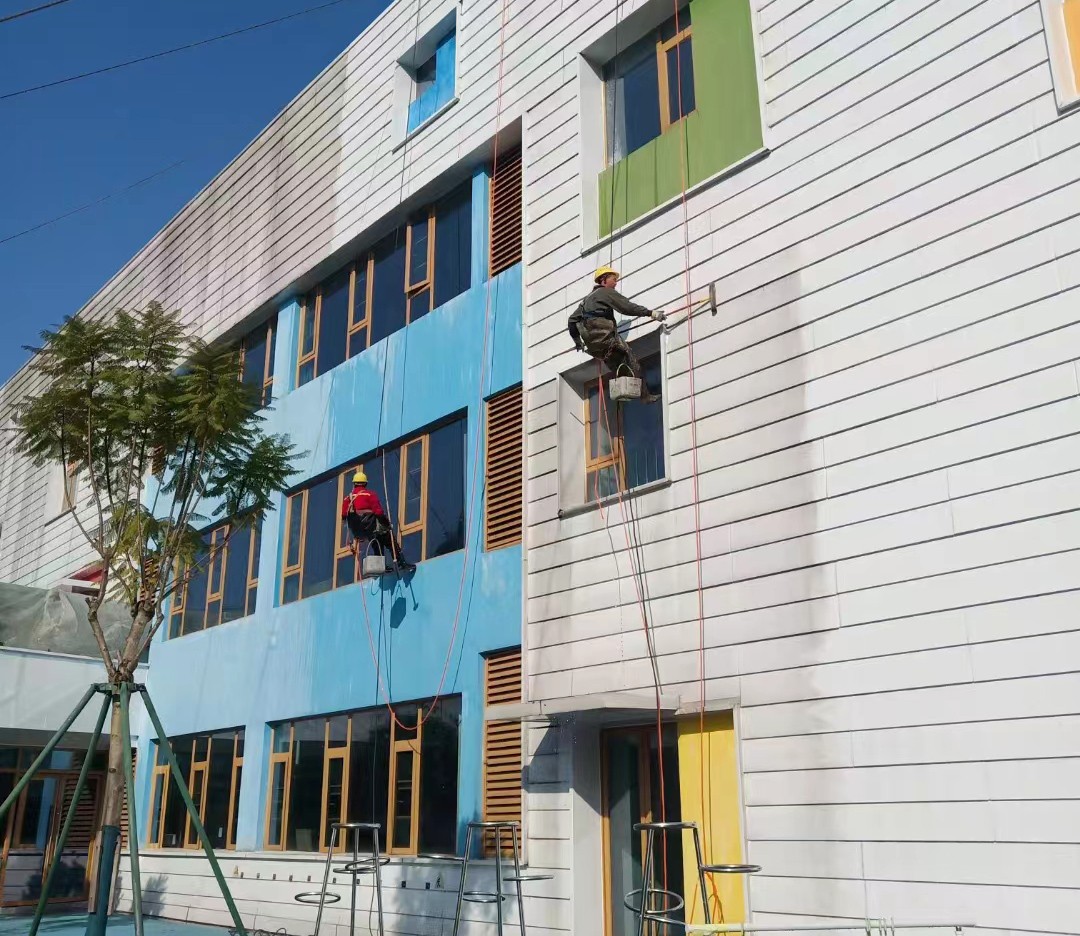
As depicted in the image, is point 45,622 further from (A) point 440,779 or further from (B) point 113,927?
(A) point 440,779

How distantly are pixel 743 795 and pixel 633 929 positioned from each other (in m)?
2.14

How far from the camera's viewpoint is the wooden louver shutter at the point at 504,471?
41.7 ft

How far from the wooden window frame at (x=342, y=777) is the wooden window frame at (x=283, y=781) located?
960 mm

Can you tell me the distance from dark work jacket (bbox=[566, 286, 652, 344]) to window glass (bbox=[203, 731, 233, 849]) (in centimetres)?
1000

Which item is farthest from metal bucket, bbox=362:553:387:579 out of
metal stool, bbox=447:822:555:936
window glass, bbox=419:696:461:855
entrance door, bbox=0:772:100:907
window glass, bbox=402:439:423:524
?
entrance door, bbox=0:772:100:907

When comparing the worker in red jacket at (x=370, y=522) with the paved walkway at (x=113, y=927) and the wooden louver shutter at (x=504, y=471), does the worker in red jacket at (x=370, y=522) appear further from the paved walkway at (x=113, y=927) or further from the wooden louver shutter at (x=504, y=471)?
the paved walkway at (x=113, y=927)

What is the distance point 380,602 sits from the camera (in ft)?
46.9

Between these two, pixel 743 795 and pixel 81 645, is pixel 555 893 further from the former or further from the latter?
pixel 81 645

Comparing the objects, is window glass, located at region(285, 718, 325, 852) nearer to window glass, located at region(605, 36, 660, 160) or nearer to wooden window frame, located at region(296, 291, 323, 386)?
wooden window frame, located at region(296, 291, 323, 386)

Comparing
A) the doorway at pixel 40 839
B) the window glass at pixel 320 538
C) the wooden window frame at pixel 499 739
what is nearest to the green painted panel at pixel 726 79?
the wooden window frame at pixel 499 739

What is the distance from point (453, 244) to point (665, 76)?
4.12 m

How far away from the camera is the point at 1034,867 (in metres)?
7.50

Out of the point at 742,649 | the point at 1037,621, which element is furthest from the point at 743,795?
the point at 1037,621

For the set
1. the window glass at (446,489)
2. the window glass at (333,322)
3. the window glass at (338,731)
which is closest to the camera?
the window glass at (446,489)
